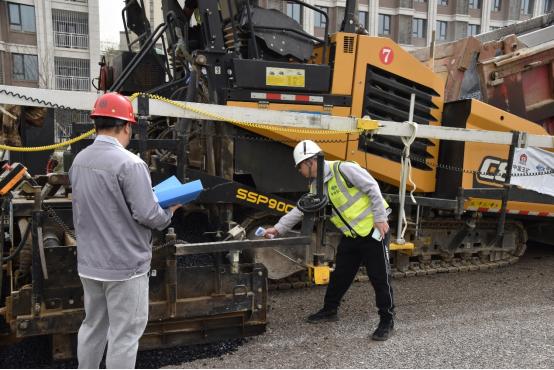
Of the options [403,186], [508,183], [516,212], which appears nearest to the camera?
[403,186]

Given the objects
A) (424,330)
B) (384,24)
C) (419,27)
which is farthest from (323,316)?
(419,27)

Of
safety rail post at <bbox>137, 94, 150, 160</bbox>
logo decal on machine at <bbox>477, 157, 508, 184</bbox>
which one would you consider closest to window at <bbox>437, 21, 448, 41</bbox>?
logo decal on machine at <bbox>477, 157, 508, 184</bbox>

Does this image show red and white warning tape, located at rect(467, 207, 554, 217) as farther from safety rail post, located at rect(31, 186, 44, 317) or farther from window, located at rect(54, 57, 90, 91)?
window, located at rect(54, 57, 90, 91)

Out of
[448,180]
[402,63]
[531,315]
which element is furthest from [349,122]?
[531,315]

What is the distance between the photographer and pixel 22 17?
28.1 metres

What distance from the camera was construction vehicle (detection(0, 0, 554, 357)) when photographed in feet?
11.1

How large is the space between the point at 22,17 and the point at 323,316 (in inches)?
1174

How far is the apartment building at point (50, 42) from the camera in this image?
27.7m

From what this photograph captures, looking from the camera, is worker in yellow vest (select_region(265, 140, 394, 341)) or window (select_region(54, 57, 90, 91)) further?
window (select_region(54, 57, 90, 91))

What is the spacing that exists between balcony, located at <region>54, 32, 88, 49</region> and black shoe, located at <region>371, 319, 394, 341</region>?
2902 centimetres

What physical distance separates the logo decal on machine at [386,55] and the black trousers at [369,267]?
1.71 metres

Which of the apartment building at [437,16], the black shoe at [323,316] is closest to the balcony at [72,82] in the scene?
the apartment building at [437,16]

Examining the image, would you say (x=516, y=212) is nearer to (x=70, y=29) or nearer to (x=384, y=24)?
(x=70, y=29)

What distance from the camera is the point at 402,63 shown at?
192 inches
